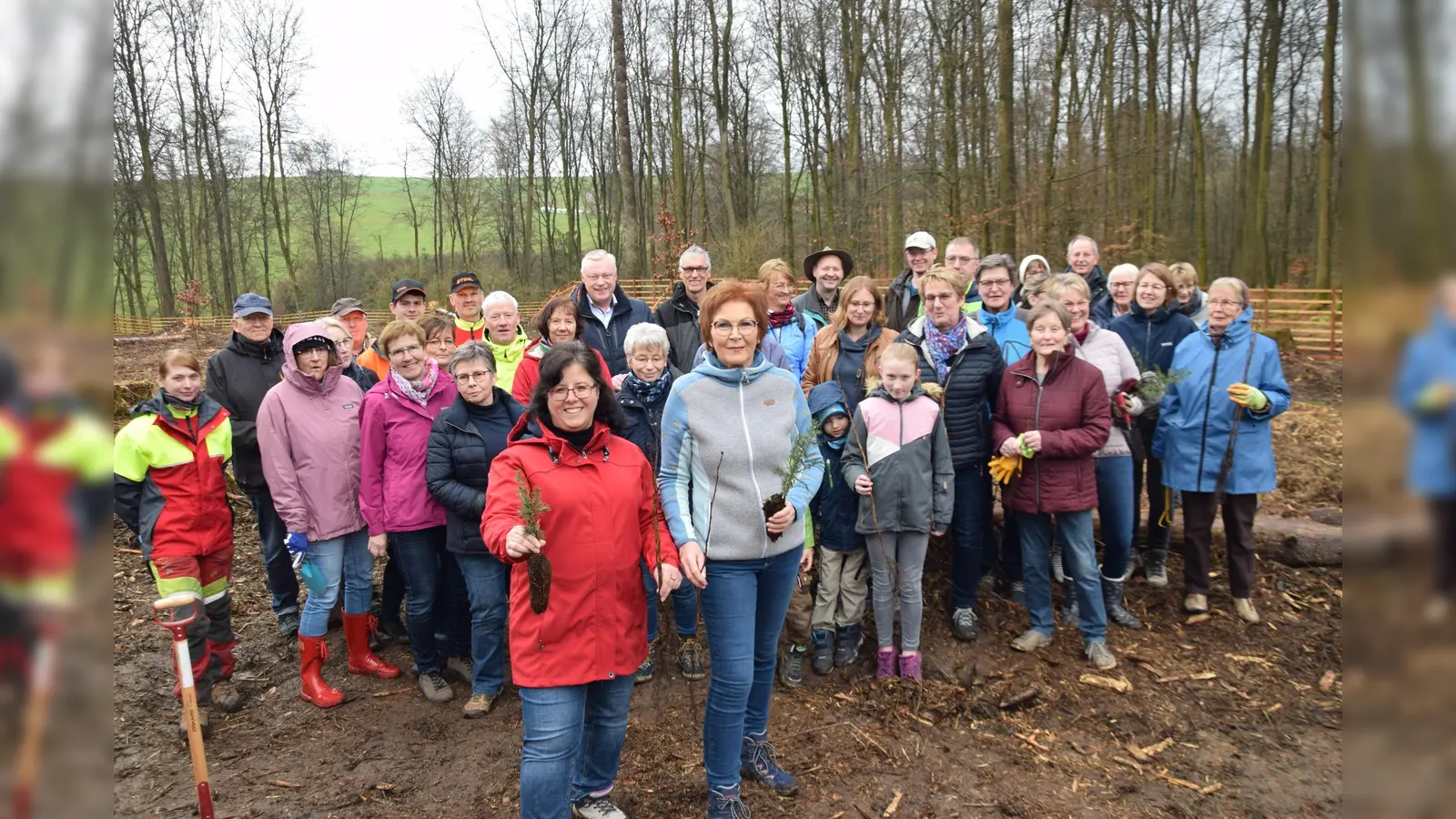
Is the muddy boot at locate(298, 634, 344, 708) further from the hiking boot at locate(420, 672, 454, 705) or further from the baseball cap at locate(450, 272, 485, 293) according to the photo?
the baseball cap at locate(450, 272, 485, 293)

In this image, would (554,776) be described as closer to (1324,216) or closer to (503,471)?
(503,471)

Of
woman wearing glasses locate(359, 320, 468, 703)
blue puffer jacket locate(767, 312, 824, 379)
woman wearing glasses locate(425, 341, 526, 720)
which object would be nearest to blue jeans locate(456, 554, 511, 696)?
woman wearing glasses locate(425, 341, 526, 720)

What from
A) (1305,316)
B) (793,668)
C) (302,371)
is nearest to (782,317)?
(793,668)

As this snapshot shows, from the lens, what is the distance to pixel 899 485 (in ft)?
13.8

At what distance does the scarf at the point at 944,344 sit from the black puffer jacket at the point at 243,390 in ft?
12.6

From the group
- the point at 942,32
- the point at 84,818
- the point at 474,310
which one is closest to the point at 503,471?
the point at 84,818

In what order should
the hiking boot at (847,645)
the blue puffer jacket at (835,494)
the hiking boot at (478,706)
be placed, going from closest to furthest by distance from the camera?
the hiking boot at (478,706) < the blue puffer jacket at (835,494) < the hiking boot at (847,645)

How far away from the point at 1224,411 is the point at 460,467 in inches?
169

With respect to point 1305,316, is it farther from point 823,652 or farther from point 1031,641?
point 823,652

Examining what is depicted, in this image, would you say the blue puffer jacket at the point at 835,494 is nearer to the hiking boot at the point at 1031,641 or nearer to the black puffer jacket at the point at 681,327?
the black puffer jacket at the point at 681,327

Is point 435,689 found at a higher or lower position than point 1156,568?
lower

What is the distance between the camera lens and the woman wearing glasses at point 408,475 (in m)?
4.24

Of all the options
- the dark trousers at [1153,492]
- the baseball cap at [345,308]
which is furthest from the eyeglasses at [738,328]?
the baseball cap at [345,308]

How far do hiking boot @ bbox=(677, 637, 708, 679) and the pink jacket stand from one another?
1887 mm
